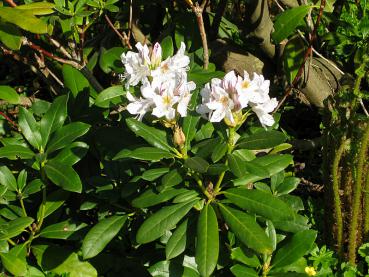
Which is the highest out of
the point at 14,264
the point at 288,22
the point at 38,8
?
the point at 38,8

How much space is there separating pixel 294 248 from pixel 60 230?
2.83 ft

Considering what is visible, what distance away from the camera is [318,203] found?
9.96ft

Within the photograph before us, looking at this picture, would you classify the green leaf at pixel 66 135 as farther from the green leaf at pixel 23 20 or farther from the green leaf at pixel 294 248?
the green leaf at pixel 294 248

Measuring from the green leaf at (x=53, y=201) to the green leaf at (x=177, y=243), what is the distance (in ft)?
1.79

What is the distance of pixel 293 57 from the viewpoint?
276cm

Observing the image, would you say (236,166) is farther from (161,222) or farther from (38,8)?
(38,8)

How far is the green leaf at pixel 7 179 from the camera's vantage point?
2.31 metres

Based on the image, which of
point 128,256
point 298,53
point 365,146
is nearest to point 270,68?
point 298,53

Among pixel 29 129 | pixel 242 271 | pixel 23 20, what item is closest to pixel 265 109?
pixel 242 271

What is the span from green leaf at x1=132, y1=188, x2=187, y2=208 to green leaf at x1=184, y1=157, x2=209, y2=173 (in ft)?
0.48

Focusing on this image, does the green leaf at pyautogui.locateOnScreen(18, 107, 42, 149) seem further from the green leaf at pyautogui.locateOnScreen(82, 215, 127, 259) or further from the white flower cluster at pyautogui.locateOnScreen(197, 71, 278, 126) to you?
the white flower cluster at pyautogui.locateOnScreen(197, 71, 278, 126)

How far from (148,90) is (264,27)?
1341 mm

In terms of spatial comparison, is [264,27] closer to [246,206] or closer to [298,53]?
[298,53]

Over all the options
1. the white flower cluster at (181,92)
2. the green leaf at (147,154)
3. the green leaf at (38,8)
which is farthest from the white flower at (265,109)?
the green leaf at (38,8)
